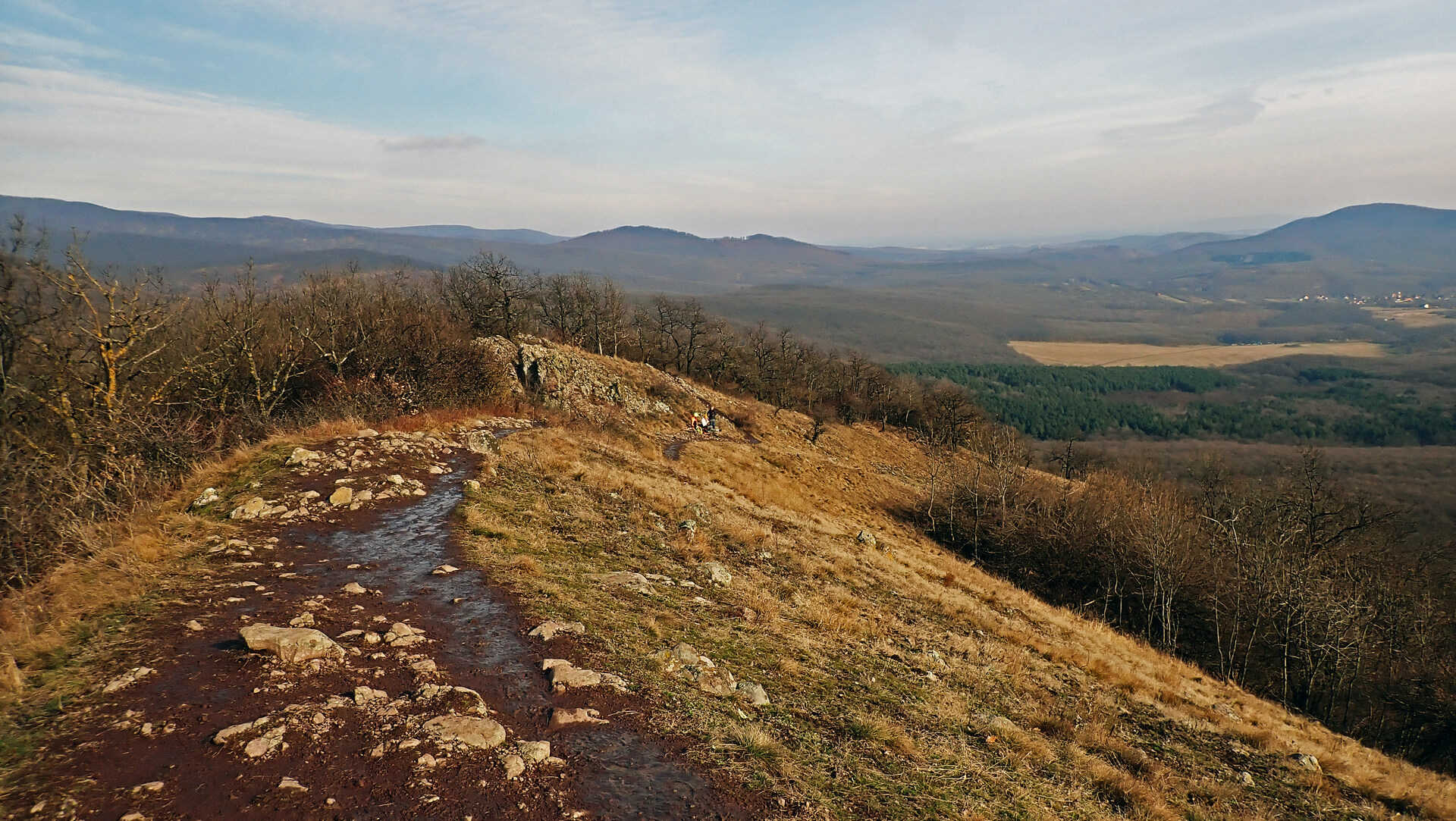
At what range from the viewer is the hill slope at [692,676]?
682cm

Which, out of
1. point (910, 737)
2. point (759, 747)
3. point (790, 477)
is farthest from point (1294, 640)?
point (759, 747)

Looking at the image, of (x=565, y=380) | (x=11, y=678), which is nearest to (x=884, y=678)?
(x=11, y=678)

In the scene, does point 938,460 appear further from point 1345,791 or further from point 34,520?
point 34,520

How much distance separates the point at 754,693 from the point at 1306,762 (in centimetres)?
1369

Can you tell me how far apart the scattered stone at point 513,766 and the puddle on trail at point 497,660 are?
53 centimetres

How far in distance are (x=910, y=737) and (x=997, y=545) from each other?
1484 inches

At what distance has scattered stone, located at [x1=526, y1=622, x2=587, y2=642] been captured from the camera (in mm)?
9844

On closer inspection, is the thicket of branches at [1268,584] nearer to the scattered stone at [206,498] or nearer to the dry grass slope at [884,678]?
the dry grass slope at [884,678]

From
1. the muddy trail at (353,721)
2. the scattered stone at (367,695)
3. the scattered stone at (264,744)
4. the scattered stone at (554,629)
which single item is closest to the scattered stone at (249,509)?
the muddy trail at (353,721)

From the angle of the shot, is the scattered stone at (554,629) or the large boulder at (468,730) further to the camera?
the scattered stone at (554,629)

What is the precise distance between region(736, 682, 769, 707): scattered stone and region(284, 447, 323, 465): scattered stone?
13967 mm

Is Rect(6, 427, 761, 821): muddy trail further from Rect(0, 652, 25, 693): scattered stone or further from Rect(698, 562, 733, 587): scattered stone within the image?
Rect(698, 562, 733, 587): scattered stone

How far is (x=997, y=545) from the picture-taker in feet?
142

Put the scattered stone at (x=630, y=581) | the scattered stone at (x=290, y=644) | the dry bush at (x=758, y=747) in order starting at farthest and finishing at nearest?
the scattered stone at (x=630, y=581), the scattered stone at (x=290, y=644), the dry bush at (x=758, y=747)
